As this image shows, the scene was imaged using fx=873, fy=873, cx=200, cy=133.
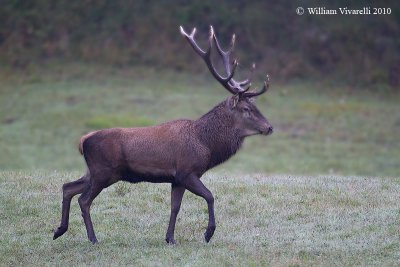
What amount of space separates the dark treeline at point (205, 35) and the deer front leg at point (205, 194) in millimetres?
20282

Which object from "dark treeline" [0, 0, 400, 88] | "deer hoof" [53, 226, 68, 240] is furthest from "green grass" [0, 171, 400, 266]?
"dark treeline" [0, 0, 400, 88]

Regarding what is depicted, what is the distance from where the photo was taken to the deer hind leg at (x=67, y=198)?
11086 millimetres

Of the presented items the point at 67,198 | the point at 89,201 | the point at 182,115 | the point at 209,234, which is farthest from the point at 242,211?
the point at 182,115

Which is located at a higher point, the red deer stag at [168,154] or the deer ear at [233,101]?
the deer ear at [233,101]

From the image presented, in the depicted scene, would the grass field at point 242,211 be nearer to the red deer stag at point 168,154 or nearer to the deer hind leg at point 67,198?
the deer hind leg at point 67,198

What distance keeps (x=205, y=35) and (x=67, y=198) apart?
22.0 metres

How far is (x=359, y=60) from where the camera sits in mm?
31203

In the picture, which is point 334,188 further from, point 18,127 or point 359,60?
point 359,60

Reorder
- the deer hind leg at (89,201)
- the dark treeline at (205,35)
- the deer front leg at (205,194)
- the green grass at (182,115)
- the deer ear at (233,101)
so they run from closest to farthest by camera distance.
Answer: the deer front leg at (205,194)
the deer hind leg at (89,201)
the deer ear at (233,101)
the green grass at (182,115)
the dark treeline at (205,35)

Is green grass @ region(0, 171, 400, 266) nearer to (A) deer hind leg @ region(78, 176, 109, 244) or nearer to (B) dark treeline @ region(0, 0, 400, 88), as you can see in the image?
(A) deer hind leg @ region(78, 176, 109, 244)

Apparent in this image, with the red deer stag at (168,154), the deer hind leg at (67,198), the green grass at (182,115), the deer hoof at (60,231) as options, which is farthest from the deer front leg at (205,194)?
the green grass at (182,115)

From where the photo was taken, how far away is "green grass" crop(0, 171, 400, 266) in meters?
10.2

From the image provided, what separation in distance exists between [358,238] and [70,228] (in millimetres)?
3837

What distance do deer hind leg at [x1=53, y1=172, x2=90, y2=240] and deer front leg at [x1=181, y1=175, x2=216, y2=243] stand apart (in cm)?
140
